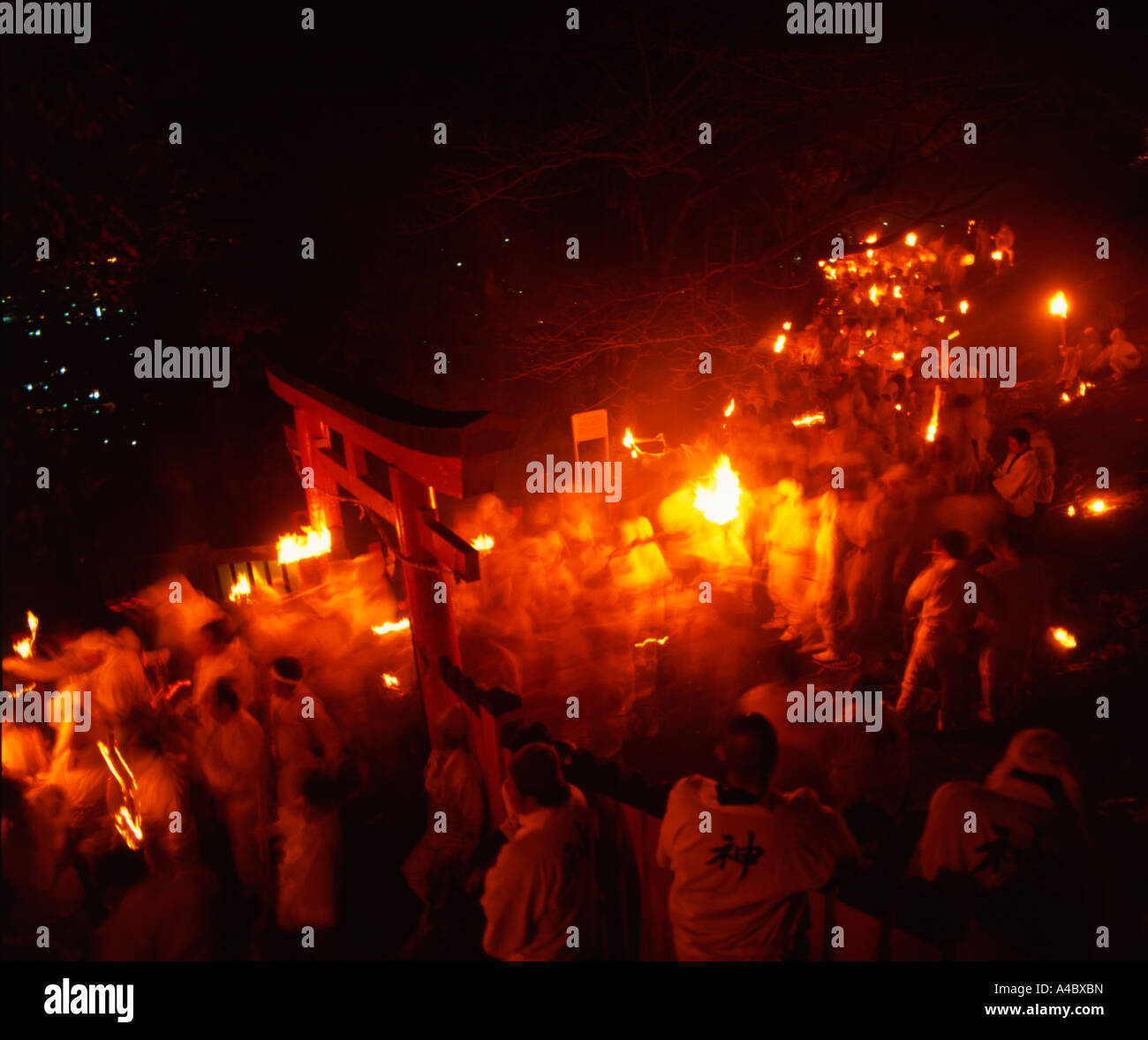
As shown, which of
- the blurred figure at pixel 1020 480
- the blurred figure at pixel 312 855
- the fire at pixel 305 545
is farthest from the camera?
the blurred figure at pixel 1020 480

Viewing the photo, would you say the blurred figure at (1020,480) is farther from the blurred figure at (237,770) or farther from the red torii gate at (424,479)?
the blurred figure at (237,770)

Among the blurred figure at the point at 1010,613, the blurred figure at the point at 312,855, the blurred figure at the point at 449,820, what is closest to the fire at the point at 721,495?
the blurred figure at the point at 1010,613

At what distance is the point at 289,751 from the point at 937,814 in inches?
181

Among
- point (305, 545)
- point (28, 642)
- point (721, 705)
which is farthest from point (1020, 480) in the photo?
point (28, 642)

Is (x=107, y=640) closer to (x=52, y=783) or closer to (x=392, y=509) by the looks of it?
(x=52, y=783)

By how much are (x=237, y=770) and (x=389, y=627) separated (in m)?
3.21

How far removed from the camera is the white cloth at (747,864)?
10.0ft

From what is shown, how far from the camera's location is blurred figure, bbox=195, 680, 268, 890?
17.2 ft

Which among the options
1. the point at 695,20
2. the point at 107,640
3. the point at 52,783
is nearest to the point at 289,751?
the point at 52,783

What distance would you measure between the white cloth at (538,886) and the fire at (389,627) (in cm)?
515

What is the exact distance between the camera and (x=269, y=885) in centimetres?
521

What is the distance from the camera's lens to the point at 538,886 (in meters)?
3.44

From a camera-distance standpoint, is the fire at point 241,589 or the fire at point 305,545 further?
the fire at point 241,589
